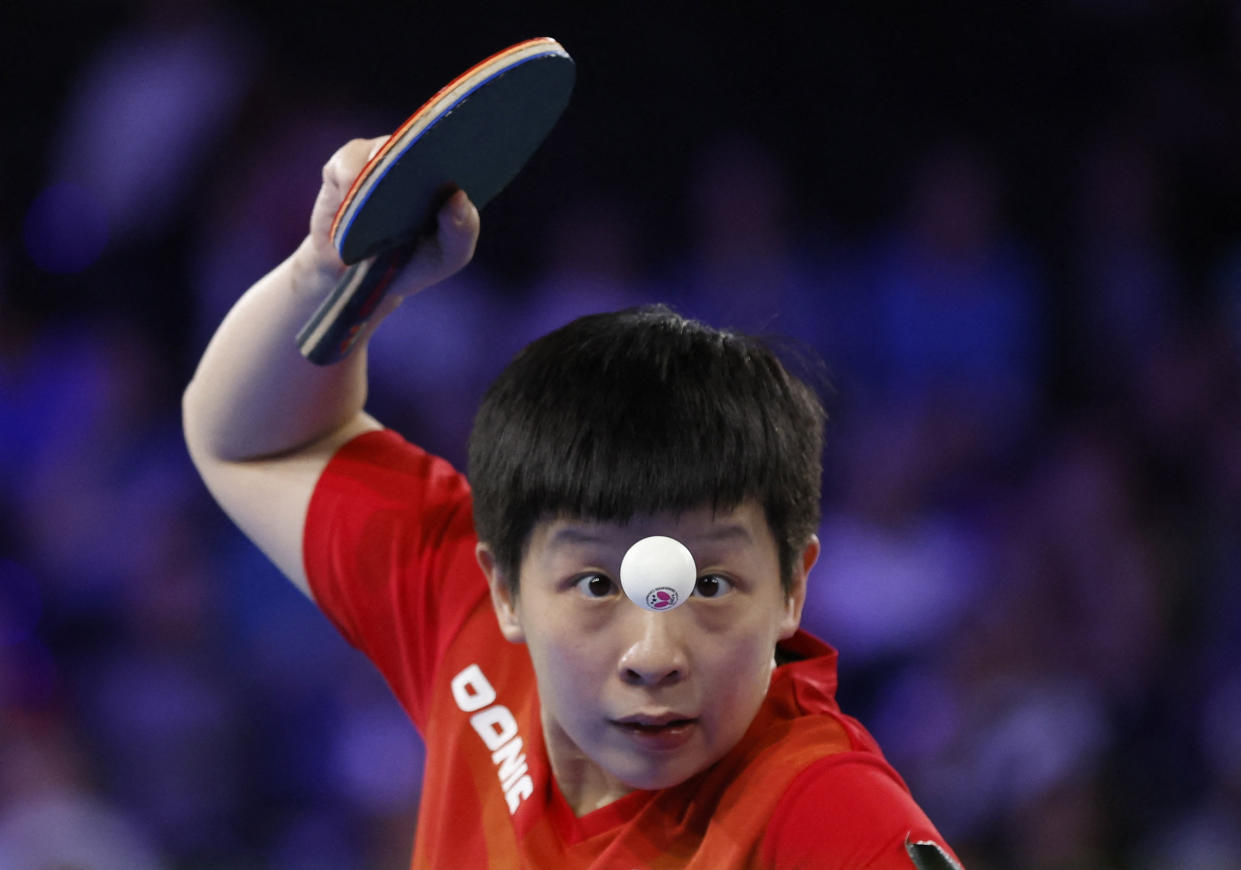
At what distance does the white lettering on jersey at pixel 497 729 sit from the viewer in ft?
5.84

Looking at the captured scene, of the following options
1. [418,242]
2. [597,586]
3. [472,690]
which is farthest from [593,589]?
[418,242]

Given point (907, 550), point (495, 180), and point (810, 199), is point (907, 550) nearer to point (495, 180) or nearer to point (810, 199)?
point (810, 199)

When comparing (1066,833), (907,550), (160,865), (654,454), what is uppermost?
(654,454)

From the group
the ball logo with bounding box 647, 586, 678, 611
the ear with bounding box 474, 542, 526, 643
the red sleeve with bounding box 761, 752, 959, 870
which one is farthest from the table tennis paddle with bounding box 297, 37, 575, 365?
the red sleeve with bounding box 761, 752, 959, 870

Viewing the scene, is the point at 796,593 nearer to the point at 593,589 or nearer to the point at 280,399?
the point at 593,589

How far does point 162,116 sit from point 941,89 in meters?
2.49

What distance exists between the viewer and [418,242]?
182cm

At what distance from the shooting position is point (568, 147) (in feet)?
15.0

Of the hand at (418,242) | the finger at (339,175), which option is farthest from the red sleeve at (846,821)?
the finger at (339,175)

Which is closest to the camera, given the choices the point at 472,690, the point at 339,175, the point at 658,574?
the point at 658,574

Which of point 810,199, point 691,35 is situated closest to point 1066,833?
point 810,199

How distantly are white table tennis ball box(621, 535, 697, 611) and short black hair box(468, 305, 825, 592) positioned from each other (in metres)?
0.07

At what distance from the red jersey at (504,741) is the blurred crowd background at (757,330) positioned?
211 cm

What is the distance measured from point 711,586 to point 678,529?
70mm
